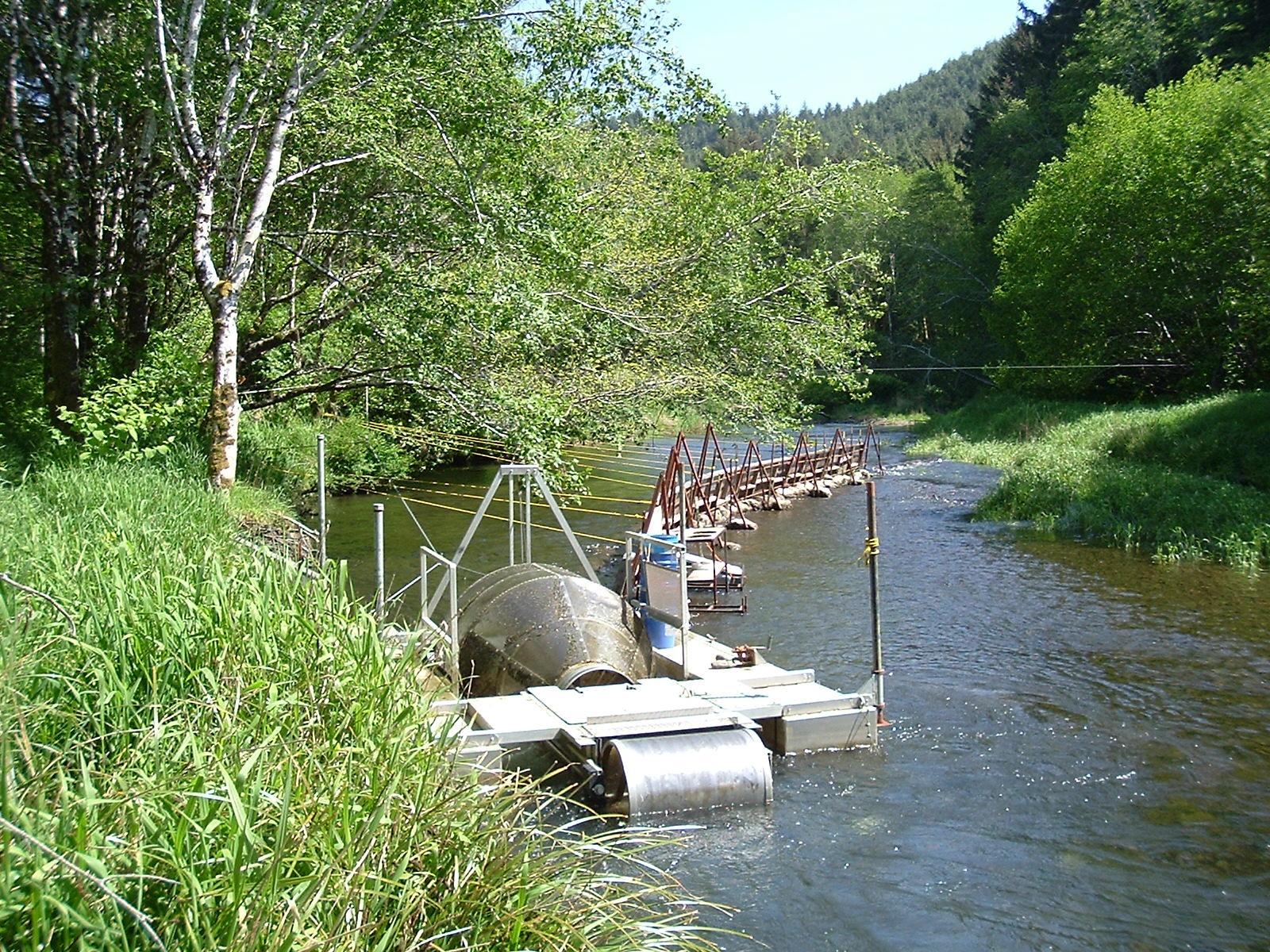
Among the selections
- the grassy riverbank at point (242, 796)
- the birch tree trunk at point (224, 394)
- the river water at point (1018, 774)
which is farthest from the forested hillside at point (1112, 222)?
the grassy riverbank at point (242, 796)

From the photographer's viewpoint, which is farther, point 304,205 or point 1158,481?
point 1158,481

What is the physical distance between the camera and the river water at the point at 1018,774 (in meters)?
8.14

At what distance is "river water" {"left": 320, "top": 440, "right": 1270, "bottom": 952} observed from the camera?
8.14m

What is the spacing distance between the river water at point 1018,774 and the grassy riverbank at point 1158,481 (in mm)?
1594

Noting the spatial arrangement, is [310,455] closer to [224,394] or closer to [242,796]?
[224,394]

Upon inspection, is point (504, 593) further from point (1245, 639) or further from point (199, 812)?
point (1245, 639)

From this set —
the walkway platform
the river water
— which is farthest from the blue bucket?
the river water

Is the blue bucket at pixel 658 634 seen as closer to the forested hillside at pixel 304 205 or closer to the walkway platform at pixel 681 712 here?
the walkway platform at pixel 681 712

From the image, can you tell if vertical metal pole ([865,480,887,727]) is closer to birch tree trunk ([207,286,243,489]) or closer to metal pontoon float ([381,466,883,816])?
metal pontoon float ([381,466,883,816])

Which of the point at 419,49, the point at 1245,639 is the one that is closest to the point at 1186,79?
the point at 1245,639

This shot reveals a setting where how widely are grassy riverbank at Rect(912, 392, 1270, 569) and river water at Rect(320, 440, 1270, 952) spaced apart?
5.23 feet

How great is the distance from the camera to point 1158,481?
990 inches

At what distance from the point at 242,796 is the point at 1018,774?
8.77 metres

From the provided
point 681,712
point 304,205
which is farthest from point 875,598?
point 304,205
